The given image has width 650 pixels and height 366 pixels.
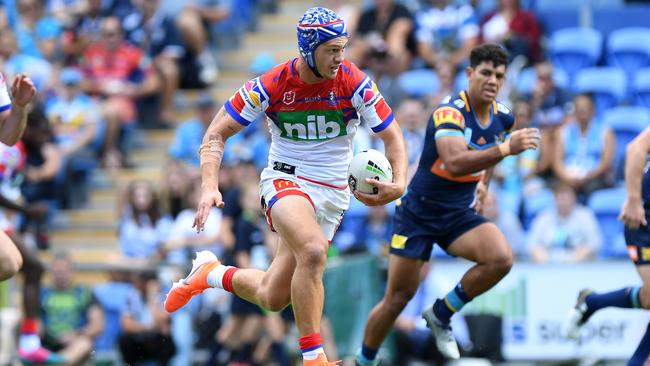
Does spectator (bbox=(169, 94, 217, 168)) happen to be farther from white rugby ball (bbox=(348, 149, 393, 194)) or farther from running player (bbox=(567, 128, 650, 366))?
white rugby ball (bbox=(348, 149, 393, 194))

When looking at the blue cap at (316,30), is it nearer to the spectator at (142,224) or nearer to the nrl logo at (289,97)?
the nrl logo at (289,97)

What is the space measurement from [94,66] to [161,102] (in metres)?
1.23

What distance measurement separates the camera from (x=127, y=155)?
792 inches

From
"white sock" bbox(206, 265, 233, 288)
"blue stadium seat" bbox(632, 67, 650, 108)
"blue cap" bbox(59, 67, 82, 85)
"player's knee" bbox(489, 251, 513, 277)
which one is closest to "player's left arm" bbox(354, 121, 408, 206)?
"player's knee" bbox(489, 251, 513, 277)

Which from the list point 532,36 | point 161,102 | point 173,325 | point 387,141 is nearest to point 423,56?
point 532,36

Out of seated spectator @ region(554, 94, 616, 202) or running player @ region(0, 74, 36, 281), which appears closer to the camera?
running player @ region(0, 74, 36, 281)

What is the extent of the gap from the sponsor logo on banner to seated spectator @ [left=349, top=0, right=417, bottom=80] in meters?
6.66

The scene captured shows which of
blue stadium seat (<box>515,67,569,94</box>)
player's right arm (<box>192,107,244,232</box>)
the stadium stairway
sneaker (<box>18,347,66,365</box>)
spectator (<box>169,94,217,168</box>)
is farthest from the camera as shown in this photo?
the stadium stairway

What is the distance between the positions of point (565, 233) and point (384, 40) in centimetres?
447

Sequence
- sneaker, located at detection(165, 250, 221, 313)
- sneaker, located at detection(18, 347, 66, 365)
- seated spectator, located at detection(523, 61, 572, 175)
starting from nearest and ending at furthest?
1. sneaker, located at detection(165, 250, 221, 313)
2. sneaker, located at detection(18, 347, 66, 365)
3. seated spectator, located at detection(523, 61, 572, 175)

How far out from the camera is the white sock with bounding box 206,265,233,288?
1127cm

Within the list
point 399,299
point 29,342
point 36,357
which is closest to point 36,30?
point 29,342

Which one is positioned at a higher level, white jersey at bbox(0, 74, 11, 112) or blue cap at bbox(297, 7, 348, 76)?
blue cap at bbox(297, 7, 348, 76)

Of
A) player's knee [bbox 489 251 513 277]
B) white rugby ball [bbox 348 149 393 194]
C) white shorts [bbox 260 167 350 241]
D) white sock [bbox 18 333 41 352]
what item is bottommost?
white sock [bbox 18 333 41 352]
